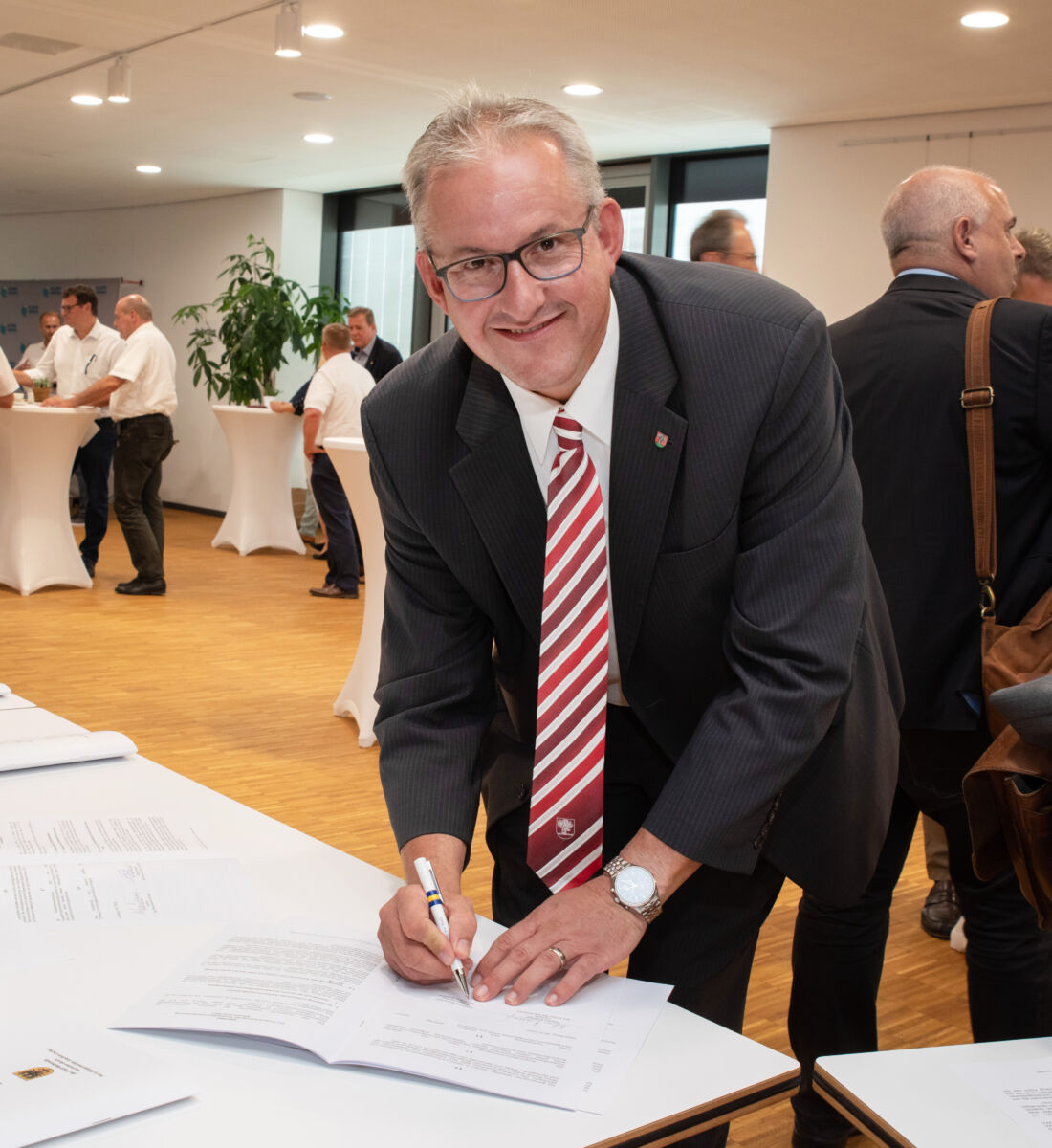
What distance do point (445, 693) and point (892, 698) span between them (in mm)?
529

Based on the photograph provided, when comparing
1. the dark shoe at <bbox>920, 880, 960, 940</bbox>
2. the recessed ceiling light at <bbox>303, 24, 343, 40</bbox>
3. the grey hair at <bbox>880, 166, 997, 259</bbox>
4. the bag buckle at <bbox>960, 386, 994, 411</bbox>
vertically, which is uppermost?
the recessed ceiling light at <bbox>303, 24, 343, 40</bbox>

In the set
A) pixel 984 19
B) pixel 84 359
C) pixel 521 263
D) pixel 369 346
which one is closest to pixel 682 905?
pixel 521 263

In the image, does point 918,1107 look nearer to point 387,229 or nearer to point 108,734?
point 108,734

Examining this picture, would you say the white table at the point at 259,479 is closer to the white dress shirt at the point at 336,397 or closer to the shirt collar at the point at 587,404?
the white dress shirt at the point at 336,397

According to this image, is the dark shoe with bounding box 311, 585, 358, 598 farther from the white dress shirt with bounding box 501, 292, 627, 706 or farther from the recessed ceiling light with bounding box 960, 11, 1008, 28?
the white dress shirt with bounding box 501, 292, 627, 706

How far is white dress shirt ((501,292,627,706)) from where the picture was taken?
4.34 ft

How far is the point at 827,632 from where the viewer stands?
1.26 metres

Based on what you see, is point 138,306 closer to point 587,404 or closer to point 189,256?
point 189,256

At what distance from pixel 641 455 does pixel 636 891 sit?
429mm

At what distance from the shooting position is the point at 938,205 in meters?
2.16

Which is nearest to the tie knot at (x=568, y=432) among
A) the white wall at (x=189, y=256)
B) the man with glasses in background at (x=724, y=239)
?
the man with glasses in background at (x=724, y=239)

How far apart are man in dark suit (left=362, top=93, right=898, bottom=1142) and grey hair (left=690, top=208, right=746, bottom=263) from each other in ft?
8.34

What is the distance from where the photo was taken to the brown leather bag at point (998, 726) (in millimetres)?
1256

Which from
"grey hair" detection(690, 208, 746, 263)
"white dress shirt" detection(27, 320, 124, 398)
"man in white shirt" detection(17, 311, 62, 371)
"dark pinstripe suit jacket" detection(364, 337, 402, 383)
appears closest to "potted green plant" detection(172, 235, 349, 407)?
"man in white shirt" detection(17, 311, 62, 371)
